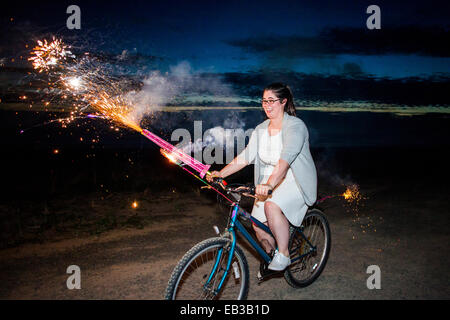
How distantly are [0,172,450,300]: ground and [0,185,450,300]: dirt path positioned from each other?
13 millimetres

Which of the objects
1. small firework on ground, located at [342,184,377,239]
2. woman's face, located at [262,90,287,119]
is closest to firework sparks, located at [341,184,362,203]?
small firework on ground, located at [342,184,377,239]

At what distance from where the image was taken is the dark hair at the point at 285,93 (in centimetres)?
387

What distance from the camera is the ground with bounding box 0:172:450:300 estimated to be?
4.27 m

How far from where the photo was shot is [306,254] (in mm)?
4465

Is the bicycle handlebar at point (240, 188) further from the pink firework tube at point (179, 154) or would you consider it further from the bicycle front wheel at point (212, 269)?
the bicycle front wheel at point (212, 269)

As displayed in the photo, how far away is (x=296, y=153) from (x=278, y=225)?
87cm

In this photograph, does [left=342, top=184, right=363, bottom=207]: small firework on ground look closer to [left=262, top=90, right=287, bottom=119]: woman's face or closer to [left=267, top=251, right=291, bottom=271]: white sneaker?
[left=267, top=251, right=291, bottom=271]: white sneaker

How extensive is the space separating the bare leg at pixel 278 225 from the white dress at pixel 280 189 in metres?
0.07

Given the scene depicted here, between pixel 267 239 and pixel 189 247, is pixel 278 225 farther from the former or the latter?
pixel 189 247

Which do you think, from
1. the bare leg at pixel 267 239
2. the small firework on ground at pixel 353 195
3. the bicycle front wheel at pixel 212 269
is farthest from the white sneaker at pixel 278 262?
the small firework on ground at pixel 353 195

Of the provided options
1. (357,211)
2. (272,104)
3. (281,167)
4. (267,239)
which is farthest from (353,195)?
(281,167)

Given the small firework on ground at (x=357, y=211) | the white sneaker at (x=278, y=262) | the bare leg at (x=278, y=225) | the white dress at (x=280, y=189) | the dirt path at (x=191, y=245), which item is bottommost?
the dirt path at (x=191, y=245)

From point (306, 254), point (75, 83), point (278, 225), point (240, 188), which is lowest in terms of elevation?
point (306, 254)
